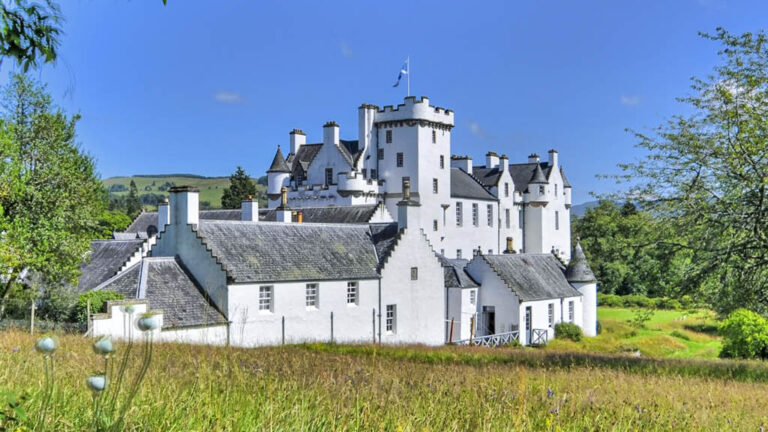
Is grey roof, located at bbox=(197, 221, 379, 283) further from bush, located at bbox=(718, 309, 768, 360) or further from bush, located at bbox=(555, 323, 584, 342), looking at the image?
bush, located at bbox=(718, 309, 768, 360)

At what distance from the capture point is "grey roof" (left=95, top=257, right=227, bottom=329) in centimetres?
3067

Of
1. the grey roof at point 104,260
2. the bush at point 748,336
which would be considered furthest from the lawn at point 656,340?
the grey roof at point 104,260

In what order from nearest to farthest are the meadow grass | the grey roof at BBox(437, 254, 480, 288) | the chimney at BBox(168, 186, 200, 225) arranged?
the meadow grass < the chimney at BBox(168, 186, 200, 225) < the grey roof at BBox(437, 254, 480, 288)

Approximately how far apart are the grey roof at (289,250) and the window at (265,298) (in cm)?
53

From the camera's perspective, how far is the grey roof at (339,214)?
52.2 metres

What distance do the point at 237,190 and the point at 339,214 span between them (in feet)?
192

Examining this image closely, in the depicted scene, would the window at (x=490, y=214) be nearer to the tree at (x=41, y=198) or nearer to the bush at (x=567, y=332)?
the bush at (x=567, y=332)

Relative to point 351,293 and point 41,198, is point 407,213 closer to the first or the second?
point 351,293

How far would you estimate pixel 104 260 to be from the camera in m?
37.5

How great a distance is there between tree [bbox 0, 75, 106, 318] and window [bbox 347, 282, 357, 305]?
12.7m

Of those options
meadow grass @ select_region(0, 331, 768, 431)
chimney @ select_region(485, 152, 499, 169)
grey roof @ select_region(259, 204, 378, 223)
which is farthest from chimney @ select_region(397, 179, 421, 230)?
chimney @ select_region(485, 152, 499, 169)

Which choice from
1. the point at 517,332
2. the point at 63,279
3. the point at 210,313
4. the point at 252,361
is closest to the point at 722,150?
the point at 252,361

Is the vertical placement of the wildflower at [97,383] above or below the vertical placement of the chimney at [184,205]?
below

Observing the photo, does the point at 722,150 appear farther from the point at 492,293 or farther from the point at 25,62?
the point at 492,293
